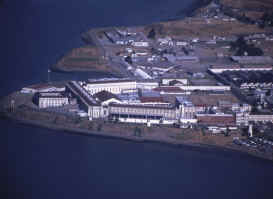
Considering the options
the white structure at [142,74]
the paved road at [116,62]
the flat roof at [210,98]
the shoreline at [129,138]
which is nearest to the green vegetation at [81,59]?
the paved road at [116,62]

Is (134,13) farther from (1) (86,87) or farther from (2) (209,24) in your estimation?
(1) (86,87)

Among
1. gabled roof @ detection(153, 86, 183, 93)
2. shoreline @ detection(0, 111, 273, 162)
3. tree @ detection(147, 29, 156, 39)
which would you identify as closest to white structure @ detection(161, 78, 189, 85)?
gabled roof @ detection(153, 86, 183, 93)

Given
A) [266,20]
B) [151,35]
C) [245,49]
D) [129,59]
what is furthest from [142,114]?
[266,20]

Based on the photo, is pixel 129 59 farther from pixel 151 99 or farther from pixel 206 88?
pixel 151 99

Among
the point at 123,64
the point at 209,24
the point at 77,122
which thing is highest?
the point at 209,24

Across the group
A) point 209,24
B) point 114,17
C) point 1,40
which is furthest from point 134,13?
point 1,40

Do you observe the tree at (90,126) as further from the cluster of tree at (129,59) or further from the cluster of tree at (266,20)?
the cluster of tree at (266,20)
